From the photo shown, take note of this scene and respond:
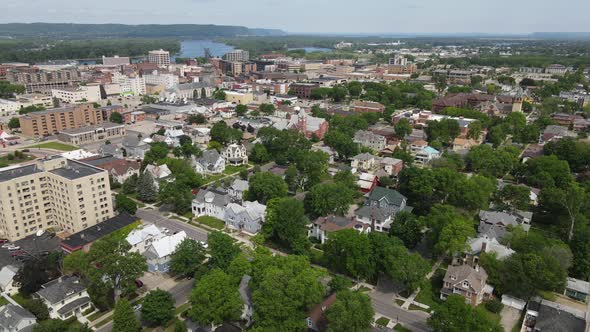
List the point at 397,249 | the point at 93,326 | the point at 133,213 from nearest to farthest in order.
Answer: the point at 93,326 < the point at 397,249 < the point at 133,213

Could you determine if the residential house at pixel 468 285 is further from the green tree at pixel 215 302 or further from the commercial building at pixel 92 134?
the commercial building at pixel 92 134

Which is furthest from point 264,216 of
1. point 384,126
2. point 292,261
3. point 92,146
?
point 384,126

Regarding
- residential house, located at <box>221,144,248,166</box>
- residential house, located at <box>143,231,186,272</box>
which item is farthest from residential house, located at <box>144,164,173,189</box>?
residential house, located at <box>143,231,186,272</box>

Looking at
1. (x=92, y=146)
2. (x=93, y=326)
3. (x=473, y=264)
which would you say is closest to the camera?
(x=93, y=326)

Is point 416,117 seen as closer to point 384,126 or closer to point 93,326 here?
point 384,126

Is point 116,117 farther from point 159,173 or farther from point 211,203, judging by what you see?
point 211,203

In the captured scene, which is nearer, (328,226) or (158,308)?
(158,308)

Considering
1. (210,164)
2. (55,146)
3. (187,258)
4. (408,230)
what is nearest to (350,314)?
(408,230)
